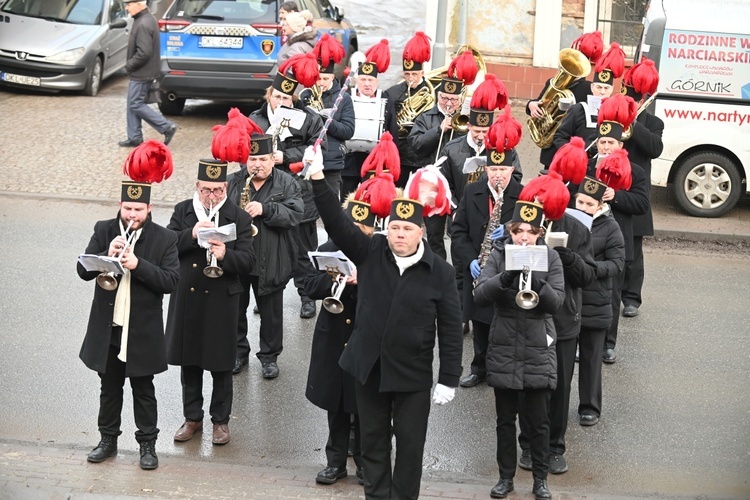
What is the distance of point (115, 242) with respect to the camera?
24.6 feet

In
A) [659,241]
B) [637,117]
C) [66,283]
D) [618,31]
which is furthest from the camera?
[618,31]

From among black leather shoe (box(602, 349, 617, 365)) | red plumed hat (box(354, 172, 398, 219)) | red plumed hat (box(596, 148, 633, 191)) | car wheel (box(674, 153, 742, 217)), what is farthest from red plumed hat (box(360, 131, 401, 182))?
car wheel (box(674, 153, 742, 217))

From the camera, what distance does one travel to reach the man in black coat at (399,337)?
698 cm

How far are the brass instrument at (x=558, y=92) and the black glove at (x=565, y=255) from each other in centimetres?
405

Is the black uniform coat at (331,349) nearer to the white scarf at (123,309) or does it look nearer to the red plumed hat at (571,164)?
the white scarf at (123,309)

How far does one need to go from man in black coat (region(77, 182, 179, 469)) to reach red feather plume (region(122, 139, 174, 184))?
70 millimetres

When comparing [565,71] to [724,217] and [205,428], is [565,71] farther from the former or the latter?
[205,428]

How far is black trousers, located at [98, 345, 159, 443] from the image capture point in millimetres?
7848

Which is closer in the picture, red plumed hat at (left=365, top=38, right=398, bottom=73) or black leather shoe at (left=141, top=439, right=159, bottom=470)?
black leather shoe at (left=141, top=439, right=159, bottom=470)

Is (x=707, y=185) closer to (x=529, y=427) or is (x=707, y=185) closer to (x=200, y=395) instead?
(x=529, y=427)

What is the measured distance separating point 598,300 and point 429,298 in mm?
2032

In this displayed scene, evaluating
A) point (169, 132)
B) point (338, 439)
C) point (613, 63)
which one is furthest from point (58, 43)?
point (338, 439)

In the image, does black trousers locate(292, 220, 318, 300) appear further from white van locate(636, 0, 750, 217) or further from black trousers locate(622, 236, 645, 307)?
white van locate(636, 0, 750, 217)

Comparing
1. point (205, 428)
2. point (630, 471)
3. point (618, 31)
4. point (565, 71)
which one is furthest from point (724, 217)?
point (205, 428)
